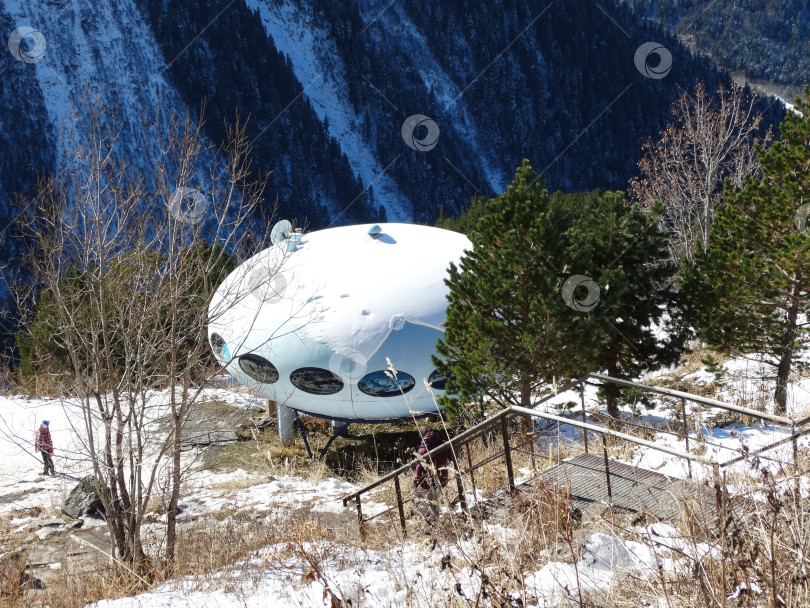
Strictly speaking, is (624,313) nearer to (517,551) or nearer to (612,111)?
(517,551)

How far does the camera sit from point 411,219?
110188 mm

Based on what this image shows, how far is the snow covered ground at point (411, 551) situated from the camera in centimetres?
328

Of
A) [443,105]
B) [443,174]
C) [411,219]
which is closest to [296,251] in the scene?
[411,219]

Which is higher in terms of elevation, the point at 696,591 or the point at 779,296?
the point at 779,296

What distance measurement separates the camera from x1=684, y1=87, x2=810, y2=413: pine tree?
11820 mm

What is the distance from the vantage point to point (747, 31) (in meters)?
178

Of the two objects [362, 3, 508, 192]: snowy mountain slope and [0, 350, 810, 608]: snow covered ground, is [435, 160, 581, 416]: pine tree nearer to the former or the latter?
[0, 350, 810, 608]: snow covered ground

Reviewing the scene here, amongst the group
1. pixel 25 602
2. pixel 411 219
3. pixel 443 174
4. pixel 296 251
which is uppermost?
pixel 443 174

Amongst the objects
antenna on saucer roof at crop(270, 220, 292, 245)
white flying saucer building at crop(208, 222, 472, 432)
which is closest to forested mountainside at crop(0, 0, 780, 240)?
antenna on saucer roof at crop(270, 220, 292, 245)

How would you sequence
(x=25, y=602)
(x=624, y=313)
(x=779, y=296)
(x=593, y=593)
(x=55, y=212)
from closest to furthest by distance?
(x=593, y=593)
(x=25, y=602)
(x=55, y=212)
(x=779, y=296)
(x=624, y=313)

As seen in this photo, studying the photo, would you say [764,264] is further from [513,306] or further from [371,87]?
[371,87]

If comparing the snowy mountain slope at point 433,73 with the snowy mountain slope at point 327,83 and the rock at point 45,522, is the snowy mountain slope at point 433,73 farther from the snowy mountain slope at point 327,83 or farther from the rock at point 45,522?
the rock at point 45,522

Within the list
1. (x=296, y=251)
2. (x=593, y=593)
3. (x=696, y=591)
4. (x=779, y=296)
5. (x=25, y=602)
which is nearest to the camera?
(x=696, y=591)

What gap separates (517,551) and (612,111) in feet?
465
